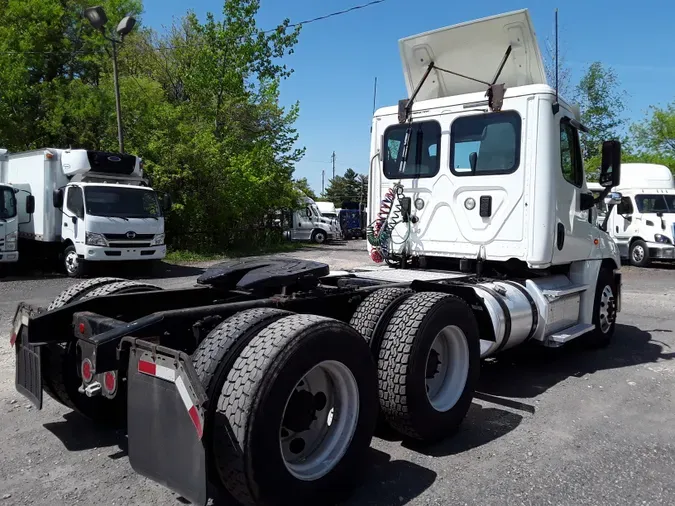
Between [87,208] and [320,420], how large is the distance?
12.7 metres

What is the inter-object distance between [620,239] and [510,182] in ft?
49.0

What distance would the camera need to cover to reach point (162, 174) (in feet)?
69.9

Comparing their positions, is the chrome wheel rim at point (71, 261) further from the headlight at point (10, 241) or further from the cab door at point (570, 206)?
the cab door at point (570, 206)

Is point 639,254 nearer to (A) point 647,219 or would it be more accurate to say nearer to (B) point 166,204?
(A) point 647,219

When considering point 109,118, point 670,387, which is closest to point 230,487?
point 670,387

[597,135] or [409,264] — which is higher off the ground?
[597,135]

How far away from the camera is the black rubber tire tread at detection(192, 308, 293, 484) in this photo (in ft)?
9.30

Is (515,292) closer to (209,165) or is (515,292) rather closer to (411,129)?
(411,129)

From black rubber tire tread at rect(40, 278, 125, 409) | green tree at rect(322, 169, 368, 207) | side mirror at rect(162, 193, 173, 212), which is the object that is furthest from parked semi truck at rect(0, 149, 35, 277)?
green tree at rect(322, 169, 368, 207)

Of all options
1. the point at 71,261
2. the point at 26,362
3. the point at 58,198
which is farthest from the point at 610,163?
the point at 58,198

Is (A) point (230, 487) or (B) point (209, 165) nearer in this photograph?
(A) point (230, 487)

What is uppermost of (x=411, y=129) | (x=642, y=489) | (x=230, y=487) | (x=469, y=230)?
(x=411, y=129)

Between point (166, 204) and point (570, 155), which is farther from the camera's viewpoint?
point (166, 204)

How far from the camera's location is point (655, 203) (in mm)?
18359
